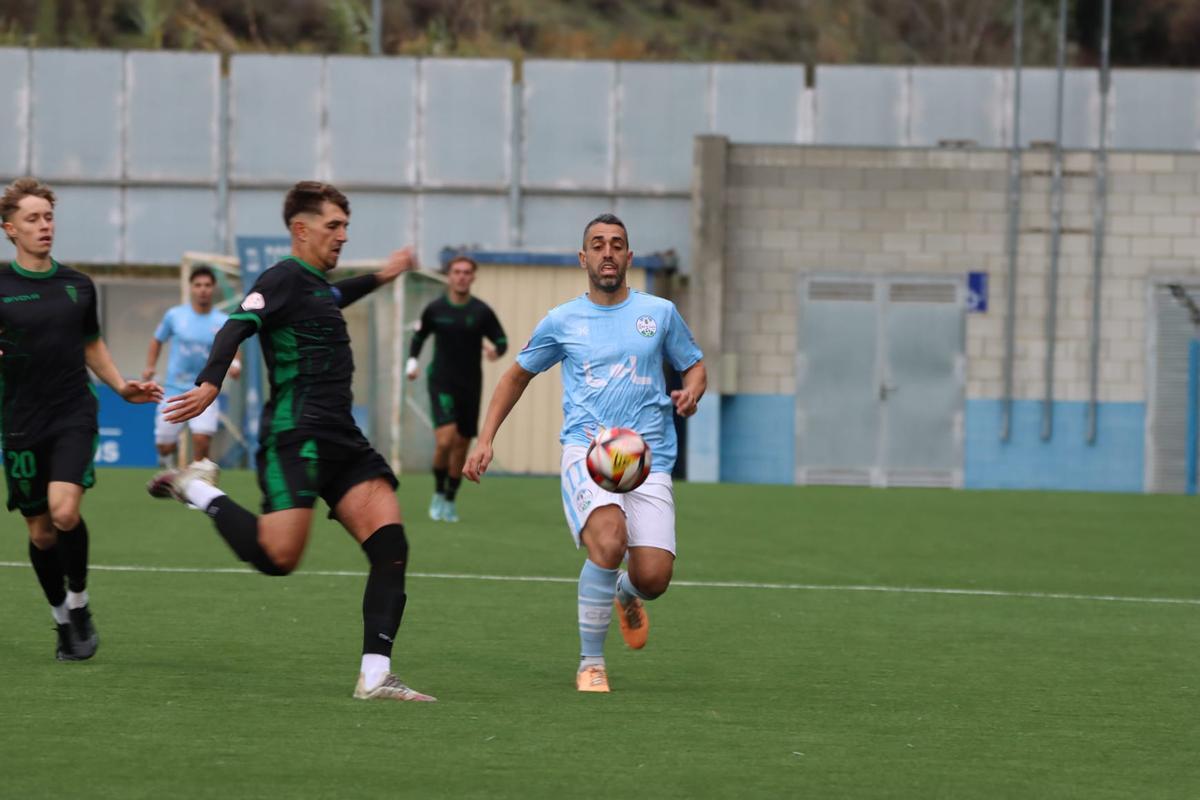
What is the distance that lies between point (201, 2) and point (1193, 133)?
100.0 feet

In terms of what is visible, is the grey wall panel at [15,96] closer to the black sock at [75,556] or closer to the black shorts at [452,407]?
the black shorts at [452,407]

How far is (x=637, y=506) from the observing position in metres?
8.16

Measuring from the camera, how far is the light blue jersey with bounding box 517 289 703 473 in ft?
26.9

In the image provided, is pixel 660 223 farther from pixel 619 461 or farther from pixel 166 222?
pixel 619 461

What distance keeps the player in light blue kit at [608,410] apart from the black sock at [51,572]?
196 centimetres

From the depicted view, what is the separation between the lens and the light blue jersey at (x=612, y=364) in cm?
820

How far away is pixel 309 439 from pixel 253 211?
22.8 metres

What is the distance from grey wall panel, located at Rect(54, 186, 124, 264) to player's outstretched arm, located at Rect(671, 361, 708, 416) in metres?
22.8

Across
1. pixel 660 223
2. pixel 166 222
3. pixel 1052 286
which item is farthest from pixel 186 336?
pixel 1052 286

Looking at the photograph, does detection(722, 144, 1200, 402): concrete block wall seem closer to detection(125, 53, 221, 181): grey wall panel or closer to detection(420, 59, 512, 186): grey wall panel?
detection(420, 59, 512, 186): grey wall panel

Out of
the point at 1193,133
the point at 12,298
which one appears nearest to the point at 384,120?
the point at 1193,133

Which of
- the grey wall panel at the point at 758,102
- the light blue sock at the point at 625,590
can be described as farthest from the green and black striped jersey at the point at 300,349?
the grey wall panel at the point at 758,102

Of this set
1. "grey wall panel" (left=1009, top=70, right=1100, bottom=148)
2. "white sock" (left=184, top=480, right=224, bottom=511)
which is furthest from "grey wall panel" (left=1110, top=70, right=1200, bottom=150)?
"white sock" (left=184, top=480, right=224, bottom=511)

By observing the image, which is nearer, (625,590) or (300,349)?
(300,349)
